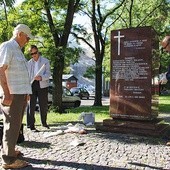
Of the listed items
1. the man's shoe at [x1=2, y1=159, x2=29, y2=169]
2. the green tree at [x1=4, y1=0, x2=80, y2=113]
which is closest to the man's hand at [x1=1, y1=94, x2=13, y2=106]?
the man's shoe at [x1=2, y1=159, x2=29, y2=169]

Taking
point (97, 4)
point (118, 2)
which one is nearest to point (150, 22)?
point (118, 2)

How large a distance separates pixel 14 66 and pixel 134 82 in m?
4.25

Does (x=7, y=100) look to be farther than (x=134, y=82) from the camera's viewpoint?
No

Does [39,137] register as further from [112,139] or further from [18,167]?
[18,167]

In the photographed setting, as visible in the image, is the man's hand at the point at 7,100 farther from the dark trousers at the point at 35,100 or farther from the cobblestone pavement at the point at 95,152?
the dark trousers at the point at 35,100

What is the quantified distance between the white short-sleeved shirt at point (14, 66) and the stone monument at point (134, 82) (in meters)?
4.06

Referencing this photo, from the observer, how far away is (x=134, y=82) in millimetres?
9195

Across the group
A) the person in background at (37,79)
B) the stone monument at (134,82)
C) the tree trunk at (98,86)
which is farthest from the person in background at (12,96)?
the tree trunk at (98,86)

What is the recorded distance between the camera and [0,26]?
1889 centimetres

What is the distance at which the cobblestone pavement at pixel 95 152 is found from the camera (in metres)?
5.95

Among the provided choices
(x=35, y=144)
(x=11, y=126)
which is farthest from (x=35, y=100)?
(x=11, y=126)

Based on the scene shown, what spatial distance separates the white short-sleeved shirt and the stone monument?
13.3 feet

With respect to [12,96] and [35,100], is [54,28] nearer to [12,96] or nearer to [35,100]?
[35,100]

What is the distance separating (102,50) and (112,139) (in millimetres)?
16665
